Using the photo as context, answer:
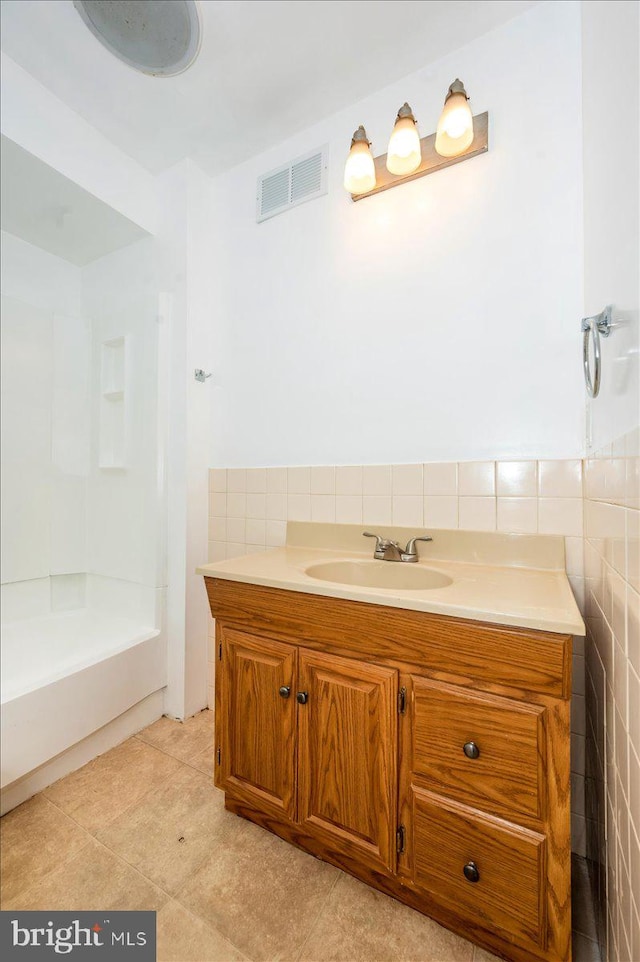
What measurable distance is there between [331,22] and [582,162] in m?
0.95

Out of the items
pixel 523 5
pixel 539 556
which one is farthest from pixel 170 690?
pixel 523 5

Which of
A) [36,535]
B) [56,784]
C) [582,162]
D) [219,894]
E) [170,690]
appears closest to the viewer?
[219,894]

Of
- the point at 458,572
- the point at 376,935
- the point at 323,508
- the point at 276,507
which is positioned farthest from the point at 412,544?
the point at 376,935

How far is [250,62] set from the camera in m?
Answer: 1.41

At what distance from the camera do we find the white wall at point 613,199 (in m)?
0.61

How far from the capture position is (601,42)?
3.01 feet

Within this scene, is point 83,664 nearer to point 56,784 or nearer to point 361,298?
point 56,784

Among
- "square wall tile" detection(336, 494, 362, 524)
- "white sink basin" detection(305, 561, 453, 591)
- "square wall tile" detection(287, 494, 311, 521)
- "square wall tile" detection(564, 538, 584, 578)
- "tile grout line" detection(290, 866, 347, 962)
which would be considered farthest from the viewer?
"square wall tile" detection(287, 494, 311, 521)

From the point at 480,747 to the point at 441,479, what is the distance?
79cm

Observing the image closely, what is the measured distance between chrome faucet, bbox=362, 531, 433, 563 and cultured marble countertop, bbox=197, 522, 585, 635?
2cm

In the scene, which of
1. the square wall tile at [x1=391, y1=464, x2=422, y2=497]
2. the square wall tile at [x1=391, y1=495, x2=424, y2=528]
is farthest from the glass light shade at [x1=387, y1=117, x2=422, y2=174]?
the square wall tile at [x1=391, y1=495, x2=424, y2=528]

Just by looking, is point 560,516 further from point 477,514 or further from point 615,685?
point 615,685

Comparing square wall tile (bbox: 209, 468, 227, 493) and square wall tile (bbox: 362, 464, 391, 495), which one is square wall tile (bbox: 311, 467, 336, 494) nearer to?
square wall tile (bbox: 362, 464, 391, 495)

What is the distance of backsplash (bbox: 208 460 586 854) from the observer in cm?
117
